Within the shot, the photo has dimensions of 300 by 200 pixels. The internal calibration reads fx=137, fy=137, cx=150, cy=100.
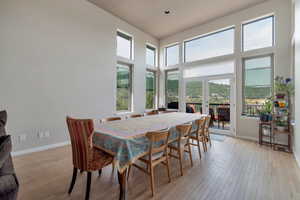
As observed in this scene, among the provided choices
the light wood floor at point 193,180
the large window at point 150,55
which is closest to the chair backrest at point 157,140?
the light wood floor at point 193,180

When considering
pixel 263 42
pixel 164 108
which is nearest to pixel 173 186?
pixel 164 108

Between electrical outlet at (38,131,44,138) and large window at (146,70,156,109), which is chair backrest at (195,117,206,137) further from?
electrical outlet at (38,131,44,138)

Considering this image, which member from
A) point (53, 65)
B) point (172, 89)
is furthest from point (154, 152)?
point (172, 89)

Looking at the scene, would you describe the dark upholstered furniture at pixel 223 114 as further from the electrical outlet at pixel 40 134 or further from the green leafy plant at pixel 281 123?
the electrical outlet at pixel 40 134

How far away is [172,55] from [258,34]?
10.1ft

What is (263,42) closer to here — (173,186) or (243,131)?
(243,131)

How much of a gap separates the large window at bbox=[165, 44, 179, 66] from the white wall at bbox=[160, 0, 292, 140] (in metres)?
1.10

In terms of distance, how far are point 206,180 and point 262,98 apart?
341 cm

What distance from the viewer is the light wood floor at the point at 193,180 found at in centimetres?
174

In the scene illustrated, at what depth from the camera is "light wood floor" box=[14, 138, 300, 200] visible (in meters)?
1.74

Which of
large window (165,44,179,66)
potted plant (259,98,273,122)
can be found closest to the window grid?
large window (165,44,179,66)

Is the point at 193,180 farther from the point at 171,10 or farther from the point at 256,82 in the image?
the point at 171,10

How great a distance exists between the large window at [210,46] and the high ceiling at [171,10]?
23.6 inches

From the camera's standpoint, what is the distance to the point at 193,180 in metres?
2.06
